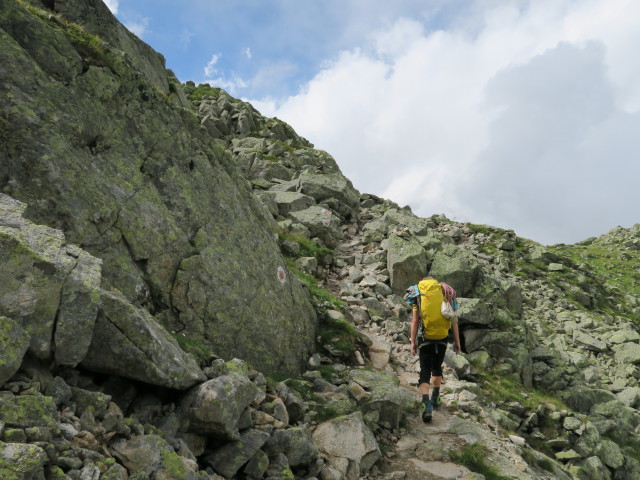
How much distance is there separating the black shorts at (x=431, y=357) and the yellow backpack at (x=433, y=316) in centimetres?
27

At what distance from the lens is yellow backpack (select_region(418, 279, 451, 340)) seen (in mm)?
12414

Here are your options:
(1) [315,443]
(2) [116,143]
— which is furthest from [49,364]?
(2) [116,143]

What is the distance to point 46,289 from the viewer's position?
607 centimetres

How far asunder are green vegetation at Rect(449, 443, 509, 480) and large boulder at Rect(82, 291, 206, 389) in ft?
24.1

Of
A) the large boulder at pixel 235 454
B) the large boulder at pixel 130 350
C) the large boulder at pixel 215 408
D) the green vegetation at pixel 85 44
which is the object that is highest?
the green vegetation at pixel 85 44

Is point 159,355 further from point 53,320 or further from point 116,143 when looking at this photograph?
point 116,143

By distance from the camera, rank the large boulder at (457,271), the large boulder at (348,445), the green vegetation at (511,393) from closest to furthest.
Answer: the large boulder at (348,445)
the green vegetation at (511,393)
the large boulder at (457,271)

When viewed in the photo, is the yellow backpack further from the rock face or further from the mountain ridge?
the rock face

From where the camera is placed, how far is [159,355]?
7410 mm

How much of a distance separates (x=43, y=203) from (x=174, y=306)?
381 centimetres

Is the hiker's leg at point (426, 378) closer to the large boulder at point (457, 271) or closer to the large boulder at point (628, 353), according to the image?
the large boulder at point (457, 271)

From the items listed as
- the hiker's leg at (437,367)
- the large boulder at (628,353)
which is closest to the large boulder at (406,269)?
the hiker's leg at (437,367)

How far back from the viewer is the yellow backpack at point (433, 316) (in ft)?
40.7

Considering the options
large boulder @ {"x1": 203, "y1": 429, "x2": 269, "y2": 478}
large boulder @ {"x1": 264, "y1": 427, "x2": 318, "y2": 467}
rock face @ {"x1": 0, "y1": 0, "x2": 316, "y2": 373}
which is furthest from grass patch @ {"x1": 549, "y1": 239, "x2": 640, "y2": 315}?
large boulder @ {"x1": 203, "y1": 429, "x2": 269, "y2": 478}
